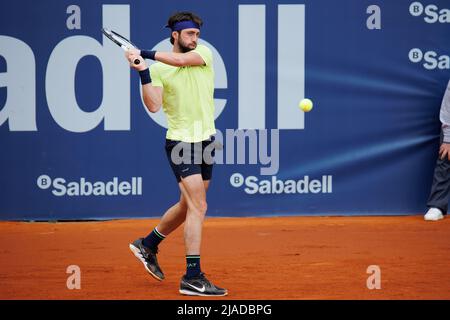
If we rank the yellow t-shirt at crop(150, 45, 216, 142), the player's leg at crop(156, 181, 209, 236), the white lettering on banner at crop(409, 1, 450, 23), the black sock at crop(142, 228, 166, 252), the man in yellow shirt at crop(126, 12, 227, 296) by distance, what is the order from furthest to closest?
the white lettering on banner at crop(409, 1, 450, 23) < the black sock at crop(142, 228, 166, 252) < the player's leg at crop(156, 181, 209, 236) < the yellow t-shirt at crop(150, 45, 216, 142) < the man in yellow shirt at crop(126, 12, 227, 296)

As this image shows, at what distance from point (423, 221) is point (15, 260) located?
4.20 metres

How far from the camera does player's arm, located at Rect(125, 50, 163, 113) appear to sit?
547 cm

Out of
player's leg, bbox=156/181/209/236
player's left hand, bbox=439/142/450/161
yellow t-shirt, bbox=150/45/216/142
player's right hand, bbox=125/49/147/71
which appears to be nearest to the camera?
player's right hand, bbox=125/49/147/71

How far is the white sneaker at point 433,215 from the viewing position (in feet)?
30.2

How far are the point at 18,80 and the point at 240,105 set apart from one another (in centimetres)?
227

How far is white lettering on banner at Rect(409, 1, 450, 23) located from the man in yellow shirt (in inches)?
170

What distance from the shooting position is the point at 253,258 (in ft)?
23.4

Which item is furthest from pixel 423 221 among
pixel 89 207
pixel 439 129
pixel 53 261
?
pixel 53 261

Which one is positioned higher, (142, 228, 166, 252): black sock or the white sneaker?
(142, 228, 166, 252): black sock

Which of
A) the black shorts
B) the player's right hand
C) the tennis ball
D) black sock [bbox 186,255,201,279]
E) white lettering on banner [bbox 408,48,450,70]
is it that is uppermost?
white lettering on banner [bbox 408,48,450,70]

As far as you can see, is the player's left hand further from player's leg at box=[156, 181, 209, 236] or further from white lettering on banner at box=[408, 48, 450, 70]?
player's leg at box=[156, 181, 209, 236]

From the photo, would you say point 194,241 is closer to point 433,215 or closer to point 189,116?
point 189,116

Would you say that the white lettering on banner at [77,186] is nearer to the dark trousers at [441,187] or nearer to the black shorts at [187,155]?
the dark trousers at [441,187]

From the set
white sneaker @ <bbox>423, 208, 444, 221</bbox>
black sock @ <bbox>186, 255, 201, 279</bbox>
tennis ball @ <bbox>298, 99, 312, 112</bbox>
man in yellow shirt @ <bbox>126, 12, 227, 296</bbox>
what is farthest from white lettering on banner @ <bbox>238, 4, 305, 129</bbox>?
black sock @ <bbox>186, 255, 201, 279</bbox>
